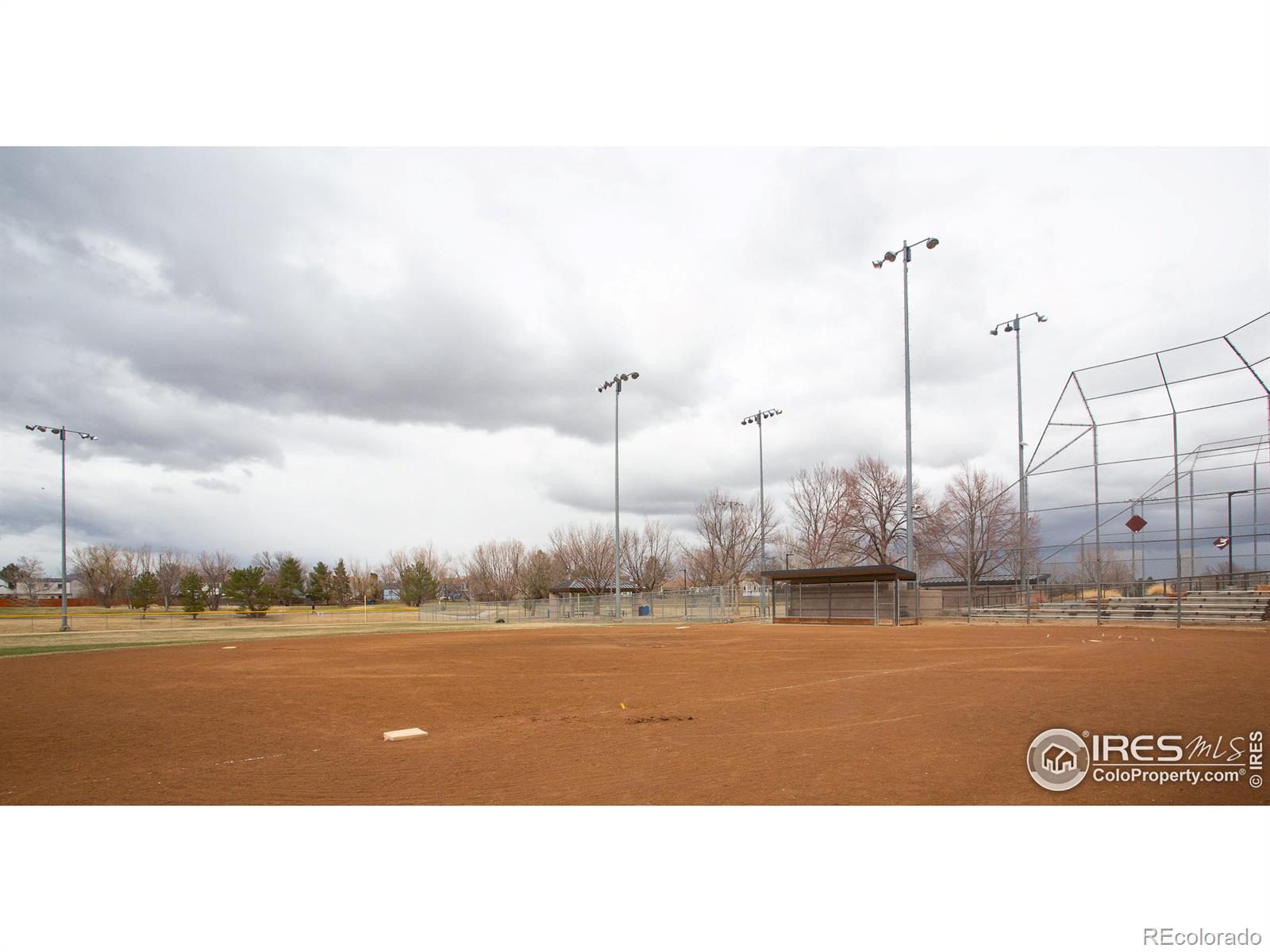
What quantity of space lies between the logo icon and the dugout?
26.6m

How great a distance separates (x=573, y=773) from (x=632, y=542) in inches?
3076

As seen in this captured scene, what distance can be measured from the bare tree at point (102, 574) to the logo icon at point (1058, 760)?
4713 inches

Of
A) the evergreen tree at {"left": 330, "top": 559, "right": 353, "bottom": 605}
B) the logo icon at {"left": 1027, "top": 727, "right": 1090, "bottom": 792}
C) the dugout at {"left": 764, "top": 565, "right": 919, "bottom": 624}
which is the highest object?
the logo icon at {"left": 1027, "top": 727, "right": 1090, "bottom": 792}

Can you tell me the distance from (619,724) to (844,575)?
94.8 ft

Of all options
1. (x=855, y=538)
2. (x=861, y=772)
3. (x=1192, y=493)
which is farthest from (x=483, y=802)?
(x=855, y=538)

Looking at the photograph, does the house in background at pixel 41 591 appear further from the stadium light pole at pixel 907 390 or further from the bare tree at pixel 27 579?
the stadium light pole at pixel 907 390

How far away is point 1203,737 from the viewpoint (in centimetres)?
677

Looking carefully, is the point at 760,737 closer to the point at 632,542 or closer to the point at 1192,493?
the point at 1192,493

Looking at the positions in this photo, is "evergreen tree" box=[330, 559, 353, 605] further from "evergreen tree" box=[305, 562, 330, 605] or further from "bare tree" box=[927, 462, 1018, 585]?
"bare tree" box=[927, 462, 1018, 585]

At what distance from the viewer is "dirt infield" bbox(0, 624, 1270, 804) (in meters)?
5.93

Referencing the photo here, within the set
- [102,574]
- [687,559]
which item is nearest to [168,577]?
[102,574]

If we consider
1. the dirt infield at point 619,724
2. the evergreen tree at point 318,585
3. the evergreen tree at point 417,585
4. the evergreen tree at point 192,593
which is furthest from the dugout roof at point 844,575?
the evergreen tree at point 318,585

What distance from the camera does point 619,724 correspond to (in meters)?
8.72

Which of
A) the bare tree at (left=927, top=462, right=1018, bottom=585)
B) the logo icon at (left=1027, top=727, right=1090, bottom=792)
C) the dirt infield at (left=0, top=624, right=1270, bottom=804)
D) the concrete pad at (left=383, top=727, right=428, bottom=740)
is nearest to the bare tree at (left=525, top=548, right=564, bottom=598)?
the bare tree at (left=927, top=462, right=1018, bottom=585)
